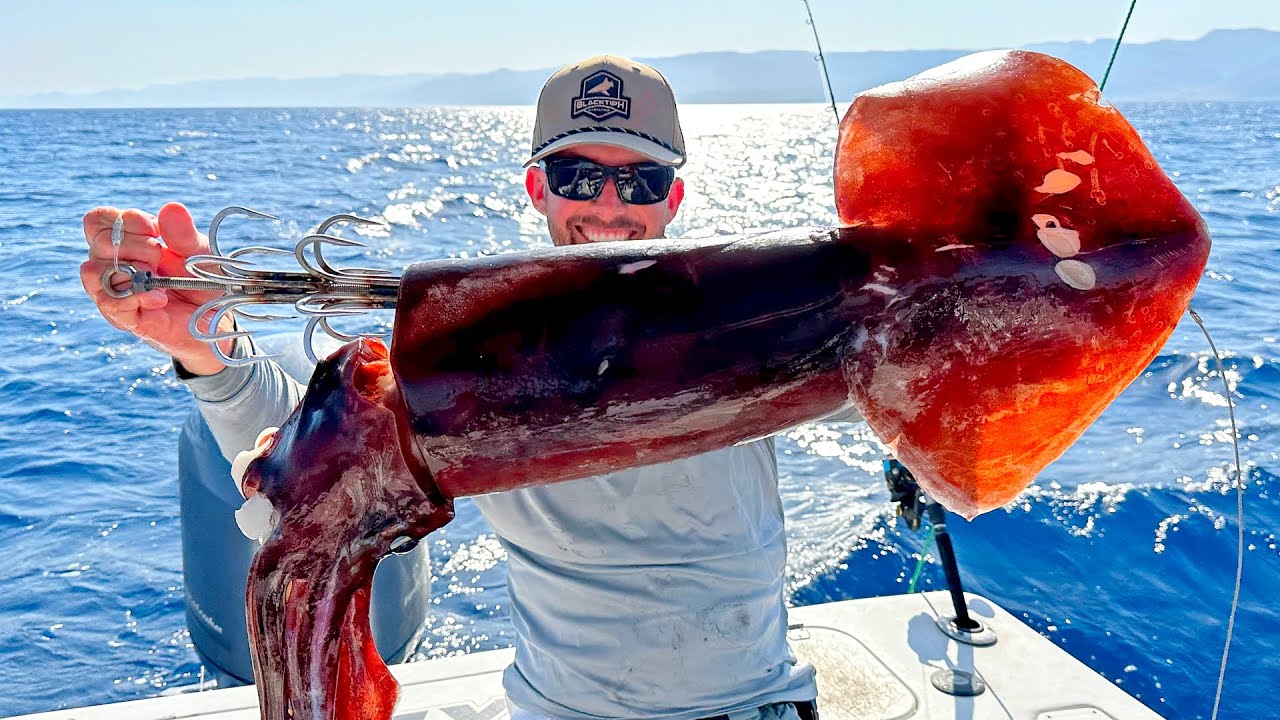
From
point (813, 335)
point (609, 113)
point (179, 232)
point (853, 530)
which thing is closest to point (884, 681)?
point (609, 113)

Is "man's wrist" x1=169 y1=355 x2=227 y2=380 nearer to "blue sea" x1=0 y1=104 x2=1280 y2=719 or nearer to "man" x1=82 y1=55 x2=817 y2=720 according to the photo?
"man" x1=82 y1=55 x2=817 y2=720

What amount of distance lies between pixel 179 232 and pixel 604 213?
1220 mm

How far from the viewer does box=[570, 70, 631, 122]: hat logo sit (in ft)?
8.89

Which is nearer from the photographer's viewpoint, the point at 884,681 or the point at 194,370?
the point at 194,370

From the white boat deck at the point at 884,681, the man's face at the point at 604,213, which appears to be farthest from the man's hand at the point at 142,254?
the white boat deck at the point at 884,681

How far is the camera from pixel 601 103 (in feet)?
8.91

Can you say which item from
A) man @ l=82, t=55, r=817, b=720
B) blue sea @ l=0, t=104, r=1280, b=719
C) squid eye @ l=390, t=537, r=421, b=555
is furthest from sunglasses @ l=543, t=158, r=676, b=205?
squid eye @ l=390, t=537, r=421, b=555

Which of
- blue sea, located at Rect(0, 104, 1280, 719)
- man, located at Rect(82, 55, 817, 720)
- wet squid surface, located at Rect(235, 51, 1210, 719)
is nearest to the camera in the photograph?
wet squid surface, located at Rect(235, 51, 1210, 719)

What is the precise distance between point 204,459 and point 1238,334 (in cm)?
1085

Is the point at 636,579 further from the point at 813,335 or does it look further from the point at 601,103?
the point at 601,103

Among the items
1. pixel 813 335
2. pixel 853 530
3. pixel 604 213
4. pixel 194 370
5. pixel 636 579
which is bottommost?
pixel 853 530

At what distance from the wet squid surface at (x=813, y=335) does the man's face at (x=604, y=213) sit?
138 centimetres

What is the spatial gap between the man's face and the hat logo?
10 centimetres

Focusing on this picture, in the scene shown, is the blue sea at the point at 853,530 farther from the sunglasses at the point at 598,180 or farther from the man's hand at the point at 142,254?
the man's hand at the point at 142,254
